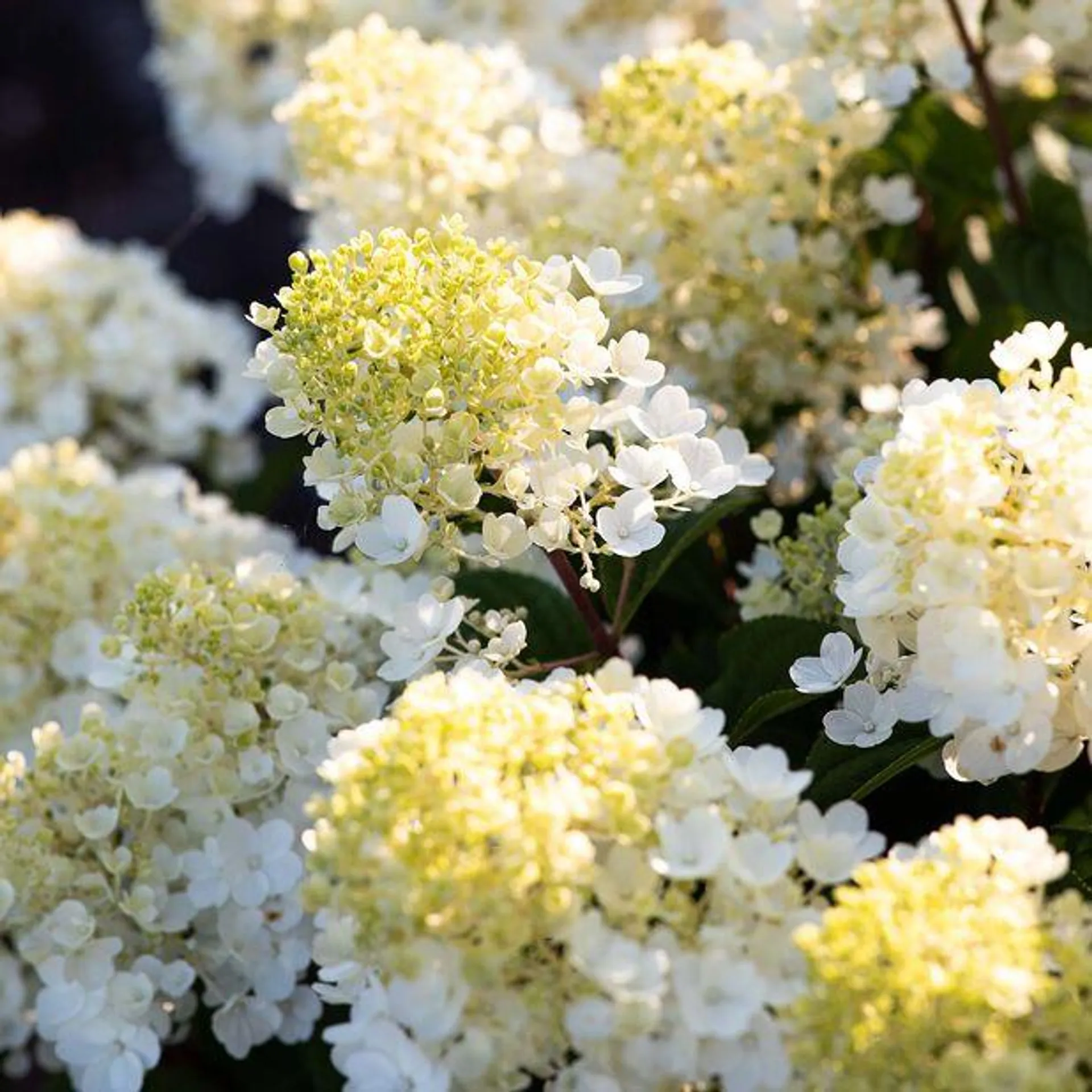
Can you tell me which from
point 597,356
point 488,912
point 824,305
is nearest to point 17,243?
point 824,305

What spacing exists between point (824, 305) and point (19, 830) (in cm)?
61

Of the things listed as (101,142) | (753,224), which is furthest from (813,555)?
(101,142)

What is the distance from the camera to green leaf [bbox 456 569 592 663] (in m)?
1.01

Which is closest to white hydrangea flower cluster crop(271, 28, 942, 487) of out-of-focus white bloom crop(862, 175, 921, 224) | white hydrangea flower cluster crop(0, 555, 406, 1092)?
out-of-focus white bloom crop(862, 175, 921, 224)

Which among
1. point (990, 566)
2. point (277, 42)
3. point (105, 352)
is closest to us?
point (990, 566)

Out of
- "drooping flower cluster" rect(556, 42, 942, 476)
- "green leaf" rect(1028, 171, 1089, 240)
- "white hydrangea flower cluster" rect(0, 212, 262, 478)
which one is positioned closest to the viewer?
"drooping flower cluster" rect(556, 42, 942, 476)

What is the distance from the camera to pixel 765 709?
0.86 metres

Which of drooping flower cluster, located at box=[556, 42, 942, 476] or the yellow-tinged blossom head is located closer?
the yellow-tinged blossom head

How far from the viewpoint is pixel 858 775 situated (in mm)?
843

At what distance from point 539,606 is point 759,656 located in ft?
0.49

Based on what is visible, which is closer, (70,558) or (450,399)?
(450,399)

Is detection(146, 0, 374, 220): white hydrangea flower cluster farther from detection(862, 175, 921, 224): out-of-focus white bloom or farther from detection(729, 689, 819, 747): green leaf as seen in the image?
detection(729, 689, 819, 747): green leaf

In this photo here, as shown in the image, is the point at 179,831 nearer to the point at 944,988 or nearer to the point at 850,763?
the point at 850,763

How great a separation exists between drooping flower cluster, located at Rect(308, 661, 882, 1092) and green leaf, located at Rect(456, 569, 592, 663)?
0.30 metres
